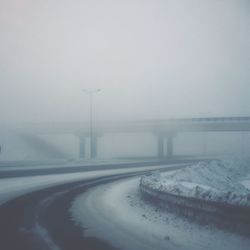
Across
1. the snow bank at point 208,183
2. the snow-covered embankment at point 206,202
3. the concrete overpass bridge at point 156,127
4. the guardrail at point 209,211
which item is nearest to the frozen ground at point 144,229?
the guardrail at point 209,211

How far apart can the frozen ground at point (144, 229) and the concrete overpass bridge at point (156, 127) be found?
191 ft

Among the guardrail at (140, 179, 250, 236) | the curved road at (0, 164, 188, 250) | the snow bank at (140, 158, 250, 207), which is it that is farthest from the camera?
the snow bank at (140, 158, 250, 207)

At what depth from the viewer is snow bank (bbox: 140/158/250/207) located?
1219 cm

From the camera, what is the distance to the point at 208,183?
24797mm

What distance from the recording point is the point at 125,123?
90.8 metres

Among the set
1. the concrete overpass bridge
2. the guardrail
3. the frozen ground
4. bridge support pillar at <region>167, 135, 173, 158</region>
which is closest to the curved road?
the frozen ground

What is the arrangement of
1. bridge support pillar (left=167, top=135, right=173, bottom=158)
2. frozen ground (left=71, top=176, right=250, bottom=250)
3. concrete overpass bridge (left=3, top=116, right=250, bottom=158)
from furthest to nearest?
1. bridge support pillar (left=167, top=135, right=173, bottom=158)
2. concrete overpass bridge (left=3, top=116, right=250, bottom=158)
3. frozen ground (left=71, top=176, right=250, bottom=250)

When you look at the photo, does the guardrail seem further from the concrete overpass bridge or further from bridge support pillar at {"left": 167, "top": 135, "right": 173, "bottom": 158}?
bridge support pillar at {"left": 167, "top": 135, "right": 173, "bottom": 158}

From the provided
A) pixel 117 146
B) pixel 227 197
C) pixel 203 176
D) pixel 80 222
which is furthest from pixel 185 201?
pixel 117 146

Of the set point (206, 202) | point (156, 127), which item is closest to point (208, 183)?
point (206, 202)

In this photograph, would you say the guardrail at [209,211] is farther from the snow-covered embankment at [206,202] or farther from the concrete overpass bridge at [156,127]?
the concrete overpass bridge at [156,127]

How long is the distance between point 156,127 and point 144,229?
258 ft

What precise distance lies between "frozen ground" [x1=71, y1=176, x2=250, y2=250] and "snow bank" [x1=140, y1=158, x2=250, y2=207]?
1.17 m

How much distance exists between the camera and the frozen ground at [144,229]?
383 inches
